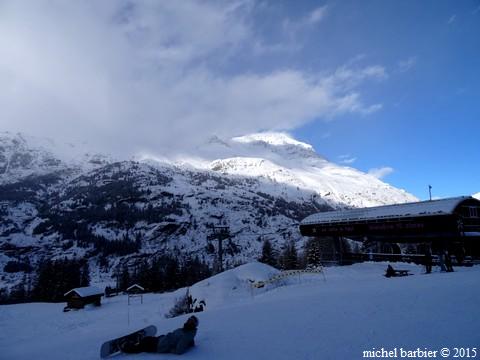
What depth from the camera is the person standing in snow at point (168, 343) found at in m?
10.0

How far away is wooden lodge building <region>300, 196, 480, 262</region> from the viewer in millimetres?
30047

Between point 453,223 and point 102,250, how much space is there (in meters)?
204

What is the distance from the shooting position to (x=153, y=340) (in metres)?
10.4

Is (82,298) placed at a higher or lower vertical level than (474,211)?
lower

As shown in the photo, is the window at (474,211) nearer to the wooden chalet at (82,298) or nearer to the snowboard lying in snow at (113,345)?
the snowboard lying in snow at (113,345)

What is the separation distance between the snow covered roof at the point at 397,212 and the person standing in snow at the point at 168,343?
28.3 meters

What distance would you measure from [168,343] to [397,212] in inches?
1165

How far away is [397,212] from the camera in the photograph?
3288cm

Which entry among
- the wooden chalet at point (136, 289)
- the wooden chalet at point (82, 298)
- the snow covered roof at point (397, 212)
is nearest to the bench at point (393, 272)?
A: the snow covered roof at point (397, 212)

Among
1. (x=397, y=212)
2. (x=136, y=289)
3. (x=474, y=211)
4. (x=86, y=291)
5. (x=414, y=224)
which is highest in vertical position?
(x=397, y=212)

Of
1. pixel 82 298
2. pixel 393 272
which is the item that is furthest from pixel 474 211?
pixel 82 298

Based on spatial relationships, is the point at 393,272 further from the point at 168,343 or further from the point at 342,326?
the point at 168,343

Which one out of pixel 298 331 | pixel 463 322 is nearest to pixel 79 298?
pixel 298 331

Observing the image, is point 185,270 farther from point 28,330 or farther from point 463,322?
point 463,322
